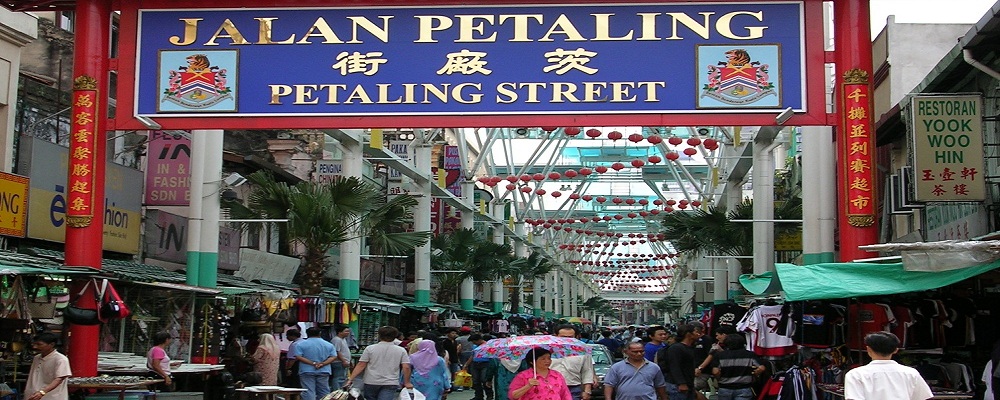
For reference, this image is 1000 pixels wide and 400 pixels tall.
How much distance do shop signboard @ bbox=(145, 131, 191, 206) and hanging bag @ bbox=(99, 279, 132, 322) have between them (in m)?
11.2

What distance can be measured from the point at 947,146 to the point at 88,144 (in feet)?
39.8

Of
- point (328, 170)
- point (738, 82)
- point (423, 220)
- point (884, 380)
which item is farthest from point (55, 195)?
point (423, 220)

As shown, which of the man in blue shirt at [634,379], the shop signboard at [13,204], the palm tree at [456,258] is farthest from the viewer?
the palm tree at [456,258]

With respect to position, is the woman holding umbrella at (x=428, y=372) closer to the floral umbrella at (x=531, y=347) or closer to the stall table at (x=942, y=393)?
the floral umbrella at (x=531, y=347)

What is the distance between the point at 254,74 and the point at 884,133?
1290 cm

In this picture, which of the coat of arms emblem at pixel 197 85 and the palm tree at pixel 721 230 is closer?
the coat of arms emblem at pixel 197 85

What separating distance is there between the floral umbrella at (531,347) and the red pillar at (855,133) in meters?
3.78

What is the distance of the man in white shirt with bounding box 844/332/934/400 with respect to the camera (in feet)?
27.7

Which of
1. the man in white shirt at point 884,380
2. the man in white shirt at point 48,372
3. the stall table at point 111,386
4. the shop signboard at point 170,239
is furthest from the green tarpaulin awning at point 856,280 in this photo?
the shop signboard at point 170,239

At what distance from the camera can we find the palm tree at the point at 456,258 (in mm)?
49906

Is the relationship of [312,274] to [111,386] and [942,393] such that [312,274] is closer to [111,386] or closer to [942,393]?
[111,386]

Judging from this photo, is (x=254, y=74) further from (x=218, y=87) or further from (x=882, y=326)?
(x=882, y=326)

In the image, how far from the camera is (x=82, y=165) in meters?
16.5

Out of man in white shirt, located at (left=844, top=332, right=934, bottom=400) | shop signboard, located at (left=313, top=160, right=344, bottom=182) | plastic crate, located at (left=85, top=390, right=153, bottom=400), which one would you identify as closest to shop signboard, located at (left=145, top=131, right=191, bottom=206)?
shop signboard, located at (left=313, top=160, right=344, bottom=182)
